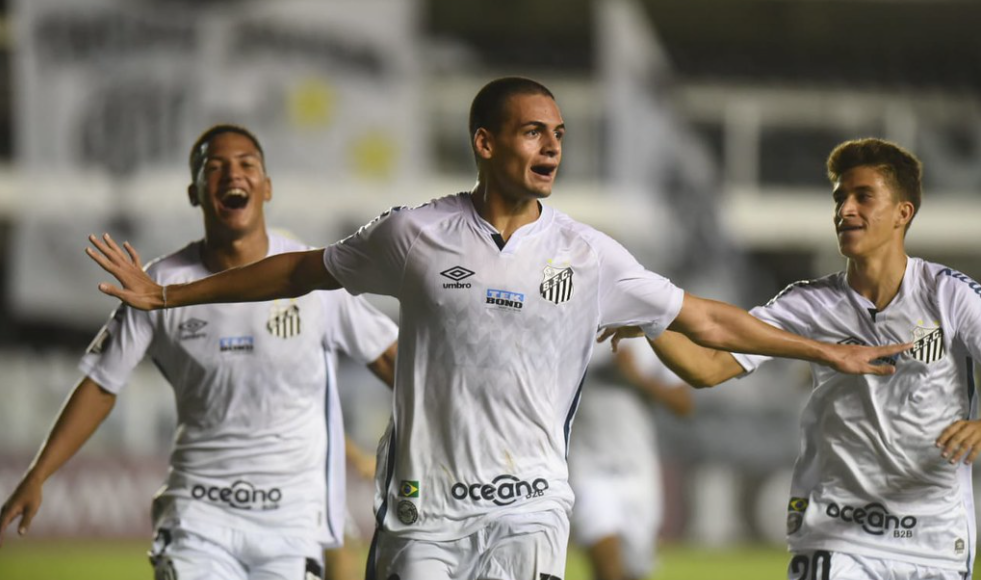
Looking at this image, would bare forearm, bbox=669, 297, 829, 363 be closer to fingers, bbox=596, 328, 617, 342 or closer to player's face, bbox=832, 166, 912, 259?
fingers, bbox=596, 328, 617, 342

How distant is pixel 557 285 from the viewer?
4.92m

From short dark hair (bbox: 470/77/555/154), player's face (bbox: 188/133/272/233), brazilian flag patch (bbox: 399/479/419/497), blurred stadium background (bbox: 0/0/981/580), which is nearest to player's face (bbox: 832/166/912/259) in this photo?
short dark hair (bbox: 470/77/555/154)

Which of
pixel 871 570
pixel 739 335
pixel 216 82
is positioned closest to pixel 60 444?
pixel 739 335

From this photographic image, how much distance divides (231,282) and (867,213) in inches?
97.7

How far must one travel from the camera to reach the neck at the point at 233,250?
630cm

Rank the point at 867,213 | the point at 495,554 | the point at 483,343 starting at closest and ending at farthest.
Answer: the point at 495,554 → the point at 483,343 → the point at 867,213

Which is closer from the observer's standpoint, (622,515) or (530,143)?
(530,143)

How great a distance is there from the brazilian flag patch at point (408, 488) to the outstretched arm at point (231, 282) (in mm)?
769

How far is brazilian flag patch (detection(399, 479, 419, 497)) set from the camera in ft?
15.9

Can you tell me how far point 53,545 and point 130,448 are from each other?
5.03 ft

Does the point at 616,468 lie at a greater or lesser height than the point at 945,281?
lesser

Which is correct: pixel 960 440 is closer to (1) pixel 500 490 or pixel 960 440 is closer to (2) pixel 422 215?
(1) pixel 500 490

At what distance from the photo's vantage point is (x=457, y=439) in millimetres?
4832

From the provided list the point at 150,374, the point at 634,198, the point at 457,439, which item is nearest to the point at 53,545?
the point at 150,374
